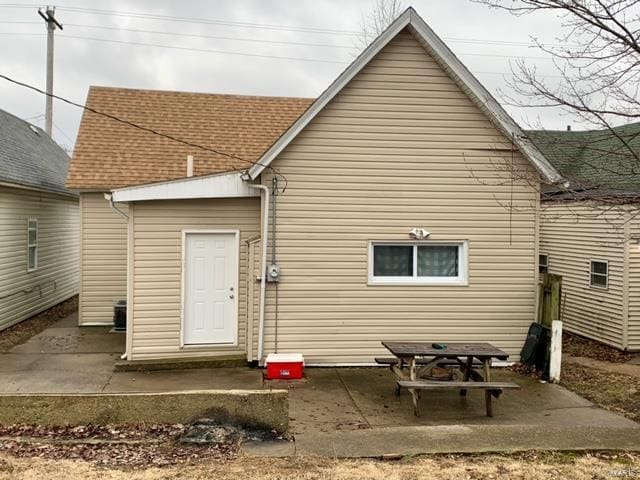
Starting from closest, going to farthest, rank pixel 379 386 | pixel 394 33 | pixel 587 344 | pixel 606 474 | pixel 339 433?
pixel 606 474
pixel 339 433
pixel 379 386
pixel 394 33
pixel 587 344

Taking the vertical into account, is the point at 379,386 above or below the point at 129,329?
below

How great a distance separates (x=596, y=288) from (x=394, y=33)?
841 centimetres

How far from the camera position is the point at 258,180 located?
962 cm

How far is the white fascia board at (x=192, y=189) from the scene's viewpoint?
9.24m

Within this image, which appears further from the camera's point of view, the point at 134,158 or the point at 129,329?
the point at 134,158

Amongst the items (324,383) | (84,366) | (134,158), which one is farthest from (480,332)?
(134,158)

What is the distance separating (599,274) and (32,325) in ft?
46.3

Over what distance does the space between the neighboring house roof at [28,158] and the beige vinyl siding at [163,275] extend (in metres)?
5.12

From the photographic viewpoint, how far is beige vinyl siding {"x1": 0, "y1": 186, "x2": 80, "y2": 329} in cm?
1329

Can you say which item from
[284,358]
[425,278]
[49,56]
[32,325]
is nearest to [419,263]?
[425,278]

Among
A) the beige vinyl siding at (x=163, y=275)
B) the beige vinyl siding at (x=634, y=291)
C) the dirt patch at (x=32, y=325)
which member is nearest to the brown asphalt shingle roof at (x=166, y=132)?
the dirt patch at (x=32, y=325)

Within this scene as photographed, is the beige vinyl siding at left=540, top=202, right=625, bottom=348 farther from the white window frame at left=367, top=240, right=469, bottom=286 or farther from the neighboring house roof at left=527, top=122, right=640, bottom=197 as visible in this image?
the white window frame at left=367, top=240, right=469, bottom=286

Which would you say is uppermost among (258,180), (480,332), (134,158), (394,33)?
(394,33)

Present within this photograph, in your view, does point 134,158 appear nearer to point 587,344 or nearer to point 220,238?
point 220,238
